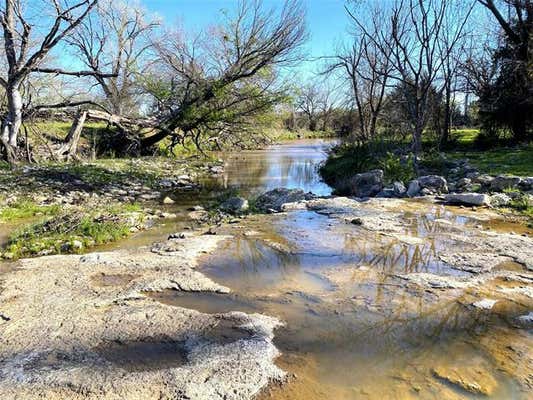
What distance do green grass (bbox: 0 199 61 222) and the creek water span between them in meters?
4.20

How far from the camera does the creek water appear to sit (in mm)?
2750

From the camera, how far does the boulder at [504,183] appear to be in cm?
924

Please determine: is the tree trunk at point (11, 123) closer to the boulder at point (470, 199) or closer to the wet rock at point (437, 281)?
the boulder at point (470, 199)

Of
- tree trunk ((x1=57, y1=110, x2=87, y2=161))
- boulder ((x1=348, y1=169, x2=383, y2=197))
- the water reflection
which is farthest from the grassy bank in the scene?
tree trunk ((x1=57, y1=110, x2=87, y2=161))

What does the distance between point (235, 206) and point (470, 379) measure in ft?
22.5

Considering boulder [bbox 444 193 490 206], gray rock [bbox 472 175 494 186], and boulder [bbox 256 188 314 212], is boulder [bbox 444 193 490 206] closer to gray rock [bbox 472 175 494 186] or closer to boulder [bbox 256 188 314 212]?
gray rock [bbox 472 175 494 186]

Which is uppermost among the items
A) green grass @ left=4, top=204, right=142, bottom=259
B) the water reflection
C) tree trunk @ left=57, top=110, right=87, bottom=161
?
tree trunk @ left=57, top=110, right=87, bottom=161

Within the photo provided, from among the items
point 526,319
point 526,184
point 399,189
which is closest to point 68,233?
point 526,319

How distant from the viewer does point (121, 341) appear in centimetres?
326

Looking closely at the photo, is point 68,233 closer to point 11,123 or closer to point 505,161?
point 11,123

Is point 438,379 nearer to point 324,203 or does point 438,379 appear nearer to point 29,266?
point 29,266

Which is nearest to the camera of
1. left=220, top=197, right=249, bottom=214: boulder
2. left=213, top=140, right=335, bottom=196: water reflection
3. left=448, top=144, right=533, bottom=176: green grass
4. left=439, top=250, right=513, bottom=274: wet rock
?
left=439, top=250, right=513, bottom=274: wet rock

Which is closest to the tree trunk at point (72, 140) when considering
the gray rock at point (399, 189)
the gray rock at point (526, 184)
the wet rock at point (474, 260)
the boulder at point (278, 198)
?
the boulder at point (278, 198)

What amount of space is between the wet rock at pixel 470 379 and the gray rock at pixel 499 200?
20.8 ft
